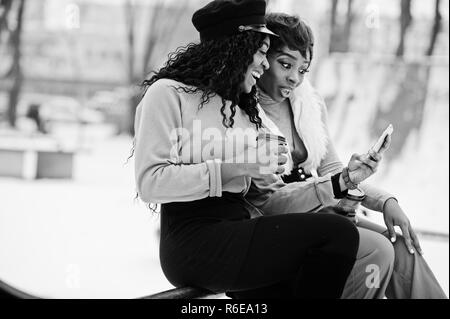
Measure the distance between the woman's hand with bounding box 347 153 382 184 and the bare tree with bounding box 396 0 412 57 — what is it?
247 cm

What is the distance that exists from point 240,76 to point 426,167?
8.51ft

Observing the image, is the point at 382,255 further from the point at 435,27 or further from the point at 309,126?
the point at 435,27

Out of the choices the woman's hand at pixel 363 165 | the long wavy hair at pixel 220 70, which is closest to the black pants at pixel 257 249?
the woman's hand at pixel 363 165

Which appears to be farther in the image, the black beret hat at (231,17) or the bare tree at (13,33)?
the bare tree at (13,33)

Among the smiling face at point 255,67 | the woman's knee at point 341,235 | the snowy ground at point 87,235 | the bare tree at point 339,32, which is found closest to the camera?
the woman's knee at point 341,235

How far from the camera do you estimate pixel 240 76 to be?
134 centimetres

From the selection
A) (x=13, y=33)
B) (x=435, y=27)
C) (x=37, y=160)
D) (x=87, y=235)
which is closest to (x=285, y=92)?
(x=435, y=27)

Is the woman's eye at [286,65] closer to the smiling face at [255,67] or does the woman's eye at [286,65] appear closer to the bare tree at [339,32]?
the smiling face at [255,67]

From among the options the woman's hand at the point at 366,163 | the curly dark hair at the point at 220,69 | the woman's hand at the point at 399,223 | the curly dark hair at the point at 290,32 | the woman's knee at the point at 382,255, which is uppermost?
the curly dark hair at the point at 290,32

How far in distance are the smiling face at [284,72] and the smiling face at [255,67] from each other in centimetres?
11

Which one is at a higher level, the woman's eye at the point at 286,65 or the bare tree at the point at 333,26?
the bare tree at the point at 333,26

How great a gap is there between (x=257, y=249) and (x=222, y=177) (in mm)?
167

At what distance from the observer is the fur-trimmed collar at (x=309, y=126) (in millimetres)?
1550

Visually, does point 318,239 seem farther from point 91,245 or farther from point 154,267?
point 91,245
